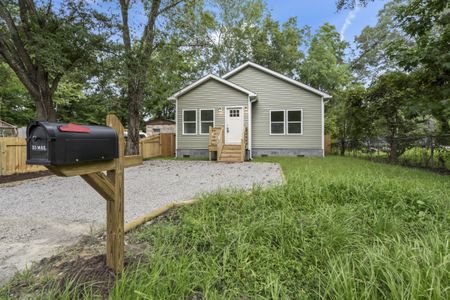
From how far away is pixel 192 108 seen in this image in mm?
13352

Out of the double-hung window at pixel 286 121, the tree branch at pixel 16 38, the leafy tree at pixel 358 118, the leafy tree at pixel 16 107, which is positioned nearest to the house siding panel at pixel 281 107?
the double-hung window at pixel 286 121

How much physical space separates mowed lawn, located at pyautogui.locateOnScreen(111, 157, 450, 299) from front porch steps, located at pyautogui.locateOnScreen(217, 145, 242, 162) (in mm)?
7389

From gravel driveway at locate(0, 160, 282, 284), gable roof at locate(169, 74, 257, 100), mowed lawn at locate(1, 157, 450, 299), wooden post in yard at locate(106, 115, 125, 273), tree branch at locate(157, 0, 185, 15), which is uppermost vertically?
tree branch at locate(157, 0, 185, 15)

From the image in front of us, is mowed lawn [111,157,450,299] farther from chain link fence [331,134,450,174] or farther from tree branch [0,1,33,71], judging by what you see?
tree branch [0,1,33,71]

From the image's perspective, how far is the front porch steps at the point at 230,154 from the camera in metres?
11.1

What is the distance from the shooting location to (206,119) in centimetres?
1327

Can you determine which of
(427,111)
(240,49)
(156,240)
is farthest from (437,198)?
(240,49)

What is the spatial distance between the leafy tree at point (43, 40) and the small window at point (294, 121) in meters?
9.80

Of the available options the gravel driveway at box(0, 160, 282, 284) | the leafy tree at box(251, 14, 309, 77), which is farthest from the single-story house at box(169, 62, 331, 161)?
the leafy tree at box(251, 14, 309, 77)

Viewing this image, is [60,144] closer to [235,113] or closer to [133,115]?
[133,115]

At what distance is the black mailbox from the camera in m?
1.34

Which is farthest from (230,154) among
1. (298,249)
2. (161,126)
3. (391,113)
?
(161,126)

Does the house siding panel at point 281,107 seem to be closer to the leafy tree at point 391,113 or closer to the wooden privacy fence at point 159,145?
the leafy tree at point 391,113

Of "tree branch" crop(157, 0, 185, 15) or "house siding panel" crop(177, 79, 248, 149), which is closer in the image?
"tree branch" crop(157, 0, 185, 15)
